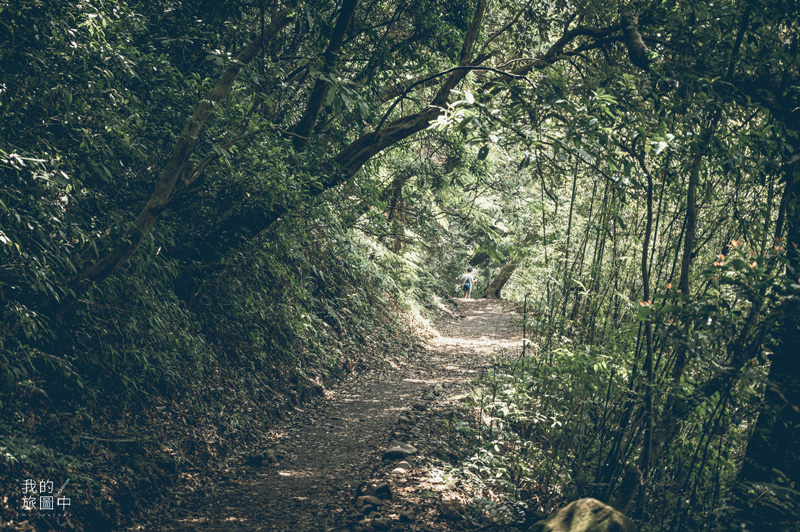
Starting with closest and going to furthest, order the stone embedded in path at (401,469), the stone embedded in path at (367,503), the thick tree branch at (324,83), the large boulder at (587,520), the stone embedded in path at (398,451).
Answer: the large boulder at (587,520)
the stone embedded in path at (367,503)
the stone embedded in path at (401,469)
the stone embedded in path at (398,451)
the thick tree branch at (324,83)

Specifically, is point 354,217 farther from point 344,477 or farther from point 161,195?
point 344,477

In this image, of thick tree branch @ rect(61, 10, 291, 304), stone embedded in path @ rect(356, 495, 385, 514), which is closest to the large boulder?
stone embedded in path @ rect(356, 495, 385, 514)

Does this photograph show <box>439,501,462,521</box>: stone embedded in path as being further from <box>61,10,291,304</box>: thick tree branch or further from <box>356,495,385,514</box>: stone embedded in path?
<box>61,10,291,304</box>: thick tree branch

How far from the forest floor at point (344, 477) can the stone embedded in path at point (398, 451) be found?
0.04 ft

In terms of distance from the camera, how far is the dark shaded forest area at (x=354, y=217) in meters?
3.60

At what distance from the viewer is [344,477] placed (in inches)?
222

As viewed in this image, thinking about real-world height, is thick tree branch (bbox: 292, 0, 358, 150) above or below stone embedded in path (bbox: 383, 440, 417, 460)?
above

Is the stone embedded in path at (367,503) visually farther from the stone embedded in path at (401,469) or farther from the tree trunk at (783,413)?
the tree trunk at (783,413)

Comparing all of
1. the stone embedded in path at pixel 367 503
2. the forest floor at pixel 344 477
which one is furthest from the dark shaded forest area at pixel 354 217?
the stone embedded in path at pixel 367 503

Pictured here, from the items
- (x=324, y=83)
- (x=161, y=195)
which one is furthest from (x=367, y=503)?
(x=324, y=83)

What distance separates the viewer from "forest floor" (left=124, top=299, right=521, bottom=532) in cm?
458

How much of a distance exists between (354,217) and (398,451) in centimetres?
405

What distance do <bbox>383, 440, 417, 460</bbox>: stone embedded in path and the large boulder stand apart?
2180 millimetres

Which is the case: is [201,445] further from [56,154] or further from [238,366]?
[56,154]
